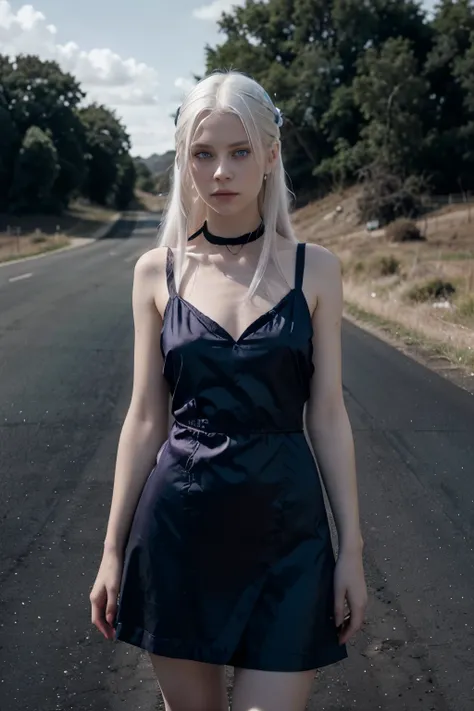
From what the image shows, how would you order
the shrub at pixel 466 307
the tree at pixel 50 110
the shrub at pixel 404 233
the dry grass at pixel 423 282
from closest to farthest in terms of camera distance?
the dry grass at pixel 423 282, the shrub at pixel 466 307, the shrub at pixel 404 233, the tree at pixel 50 110

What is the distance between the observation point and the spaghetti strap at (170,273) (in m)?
2.38

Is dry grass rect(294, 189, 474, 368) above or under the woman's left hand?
under

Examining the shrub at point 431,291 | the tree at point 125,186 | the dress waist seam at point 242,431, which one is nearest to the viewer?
the dress waist seam at point 242,431

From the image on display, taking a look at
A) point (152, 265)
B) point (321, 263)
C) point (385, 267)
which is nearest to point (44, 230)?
point (385, 267)

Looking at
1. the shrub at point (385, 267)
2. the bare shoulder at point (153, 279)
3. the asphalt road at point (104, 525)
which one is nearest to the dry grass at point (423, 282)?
the shrub at point (385, 267)

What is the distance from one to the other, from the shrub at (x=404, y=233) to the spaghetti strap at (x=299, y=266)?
36.8 meters

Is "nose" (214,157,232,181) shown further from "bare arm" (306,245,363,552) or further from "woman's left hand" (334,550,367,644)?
"woman's left hand" (334,550,367,644)

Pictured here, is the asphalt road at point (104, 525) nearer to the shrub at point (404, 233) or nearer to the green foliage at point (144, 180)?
the shrub at point (404, 233)

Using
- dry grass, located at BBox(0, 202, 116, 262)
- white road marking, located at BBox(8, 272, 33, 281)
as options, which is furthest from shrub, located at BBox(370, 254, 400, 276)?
dry grass, located at BBox(0, 202, 116, 262)

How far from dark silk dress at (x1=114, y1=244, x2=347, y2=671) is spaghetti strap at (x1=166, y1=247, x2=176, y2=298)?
0.15 meters

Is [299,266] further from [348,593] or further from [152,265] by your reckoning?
[348,593]

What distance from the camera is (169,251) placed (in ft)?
8.15

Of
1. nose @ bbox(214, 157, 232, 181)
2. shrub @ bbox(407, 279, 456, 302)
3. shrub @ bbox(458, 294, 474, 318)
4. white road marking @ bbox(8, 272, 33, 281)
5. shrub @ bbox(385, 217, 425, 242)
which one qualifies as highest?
nose @ bbox(214, 157, 232, 181)

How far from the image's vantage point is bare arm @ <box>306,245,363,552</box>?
7.57ft
